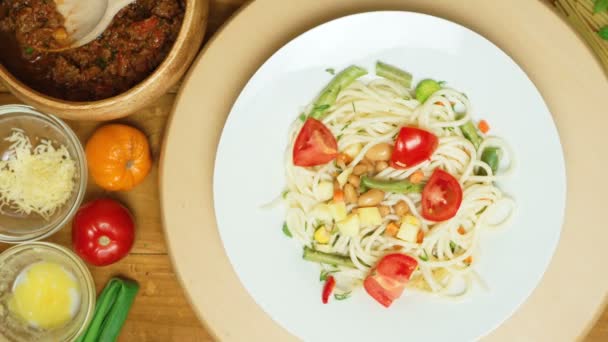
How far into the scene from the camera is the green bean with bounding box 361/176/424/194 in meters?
2.97

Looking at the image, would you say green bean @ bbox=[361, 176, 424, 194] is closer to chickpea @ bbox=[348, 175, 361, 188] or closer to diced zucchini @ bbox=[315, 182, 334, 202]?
chickpea @ bbox=[348, 175, 361, 188]

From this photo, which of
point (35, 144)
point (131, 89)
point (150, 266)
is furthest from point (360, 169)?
point (35, 144)

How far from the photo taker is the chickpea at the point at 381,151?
3.02 meters

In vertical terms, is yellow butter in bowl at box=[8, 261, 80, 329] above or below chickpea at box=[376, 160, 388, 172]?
below

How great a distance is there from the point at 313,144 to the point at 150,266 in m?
1.18

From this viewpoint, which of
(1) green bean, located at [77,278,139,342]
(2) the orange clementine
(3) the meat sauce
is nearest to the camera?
(3) the meat sauce

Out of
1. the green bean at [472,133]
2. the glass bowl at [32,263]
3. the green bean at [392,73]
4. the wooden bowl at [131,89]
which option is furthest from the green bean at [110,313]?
the green bean at [472,133]

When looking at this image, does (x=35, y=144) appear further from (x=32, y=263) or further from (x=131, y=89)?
(x=131, y=89)

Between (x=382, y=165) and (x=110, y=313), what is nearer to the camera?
(x=382, y=165)

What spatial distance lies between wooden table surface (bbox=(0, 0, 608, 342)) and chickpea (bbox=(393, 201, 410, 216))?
4.01 feet

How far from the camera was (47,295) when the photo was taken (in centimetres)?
335

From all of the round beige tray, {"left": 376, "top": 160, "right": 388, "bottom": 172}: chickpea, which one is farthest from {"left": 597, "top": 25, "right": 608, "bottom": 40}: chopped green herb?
{"left": 376, "top": 160, "right": 388, "bottom": 172}: chickpea

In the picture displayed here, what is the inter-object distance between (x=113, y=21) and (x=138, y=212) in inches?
39.3

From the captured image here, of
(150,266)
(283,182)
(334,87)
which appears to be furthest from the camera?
(150,266)
